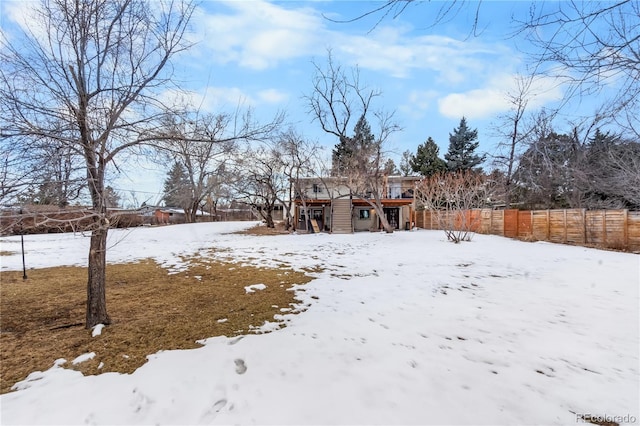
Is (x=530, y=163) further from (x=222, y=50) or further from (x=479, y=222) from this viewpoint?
(x=479, y=222)

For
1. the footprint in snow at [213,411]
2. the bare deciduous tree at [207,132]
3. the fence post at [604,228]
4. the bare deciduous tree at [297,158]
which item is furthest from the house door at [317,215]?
the footprint in snow at [213,411]

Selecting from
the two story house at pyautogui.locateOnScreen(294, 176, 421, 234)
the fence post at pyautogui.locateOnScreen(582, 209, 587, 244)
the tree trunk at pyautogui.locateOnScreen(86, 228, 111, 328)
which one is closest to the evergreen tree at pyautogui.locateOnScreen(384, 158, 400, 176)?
the two story house at pyautogui.locateOnScreen(294, 176, 421, 234)

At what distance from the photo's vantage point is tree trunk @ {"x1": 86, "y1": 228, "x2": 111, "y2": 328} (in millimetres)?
3541

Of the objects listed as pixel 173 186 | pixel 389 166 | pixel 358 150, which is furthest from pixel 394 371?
pixel 389 166

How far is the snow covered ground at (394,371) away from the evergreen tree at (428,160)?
26438 mm

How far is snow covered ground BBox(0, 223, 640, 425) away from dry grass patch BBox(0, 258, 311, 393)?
1.11 feet

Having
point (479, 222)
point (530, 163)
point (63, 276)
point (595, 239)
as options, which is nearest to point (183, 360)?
point (530, 163)

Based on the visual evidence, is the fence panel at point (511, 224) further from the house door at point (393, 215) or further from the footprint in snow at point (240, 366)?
the footprint in snow at point (240, 366)

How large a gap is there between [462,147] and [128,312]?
107 feet

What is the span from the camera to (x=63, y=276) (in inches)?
259

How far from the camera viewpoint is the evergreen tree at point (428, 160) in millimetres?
29531

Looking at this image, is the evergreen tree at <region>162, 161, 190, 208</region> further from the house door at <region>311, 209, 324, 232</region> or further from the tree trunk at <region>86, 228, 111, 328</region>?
the house door at <region>311, 209, 324, 232</region>

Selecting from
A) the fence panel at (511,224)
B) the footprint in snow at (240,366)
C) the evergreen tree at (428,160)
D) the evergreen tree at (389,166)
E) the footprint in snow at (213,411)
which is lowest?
the footprint in snow at (240,366)

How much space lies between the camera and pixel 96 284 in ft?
11.8
